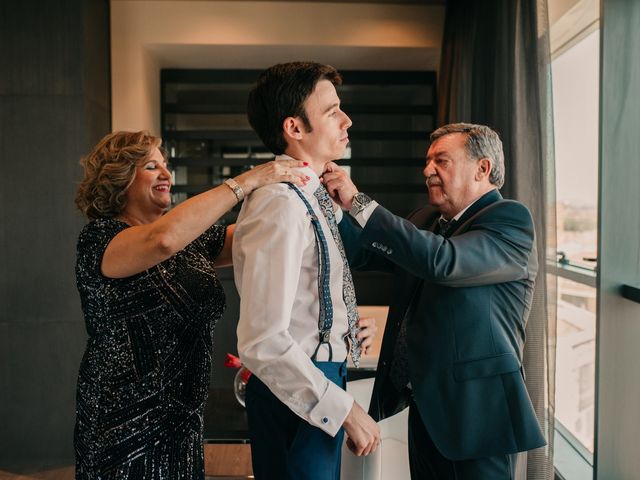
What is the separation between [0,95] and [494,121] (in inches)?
100

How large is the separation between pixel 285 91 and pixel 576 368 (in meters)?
2.49

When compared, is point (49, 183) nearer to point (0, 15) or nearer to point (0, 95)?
point (0, 95)

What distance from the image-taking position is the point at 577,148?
3270 mm

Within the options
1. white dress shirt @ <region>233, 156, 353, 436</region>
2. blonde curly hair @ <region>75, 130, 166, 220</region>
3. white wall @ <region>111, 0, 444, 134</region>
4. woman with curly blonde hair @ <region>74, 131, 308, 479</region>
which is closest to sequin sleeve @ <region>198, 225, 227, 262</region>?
woman with curly blonde hair @ <region>74, 131, 308, 479</region>

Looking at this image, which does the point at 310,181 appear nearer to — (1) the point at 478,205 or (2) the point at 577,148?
(1) the point at 478,205

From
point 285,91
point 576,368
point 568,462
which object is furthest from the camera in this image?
point 576,368

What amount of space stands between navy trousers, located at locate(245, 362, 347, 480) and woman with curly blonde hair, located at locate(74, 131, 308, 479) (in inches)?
14.2

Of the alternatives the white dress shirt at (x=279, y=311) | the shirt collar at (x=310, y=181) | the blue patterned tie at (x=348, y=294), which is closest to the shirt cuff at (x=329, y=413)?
the white dress shirt at (x=279, y=311)

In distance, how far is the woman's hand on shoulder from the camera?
1.34 metres

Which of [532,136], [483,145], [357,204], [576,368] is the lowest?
[576,368]

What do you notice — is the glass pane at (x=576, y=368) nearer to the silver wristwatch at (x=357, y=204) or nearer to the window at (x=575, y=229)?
the window at (x=575, y=229)

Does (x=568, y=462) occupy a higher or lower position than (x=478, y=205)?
lower

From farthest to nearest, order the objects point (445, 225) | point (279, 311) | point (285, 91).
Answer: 1. point (445, 225)
2. point (285, 91)
3. point (279, 311)

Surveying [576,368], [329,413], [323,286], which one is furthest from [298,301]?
[576,368]
